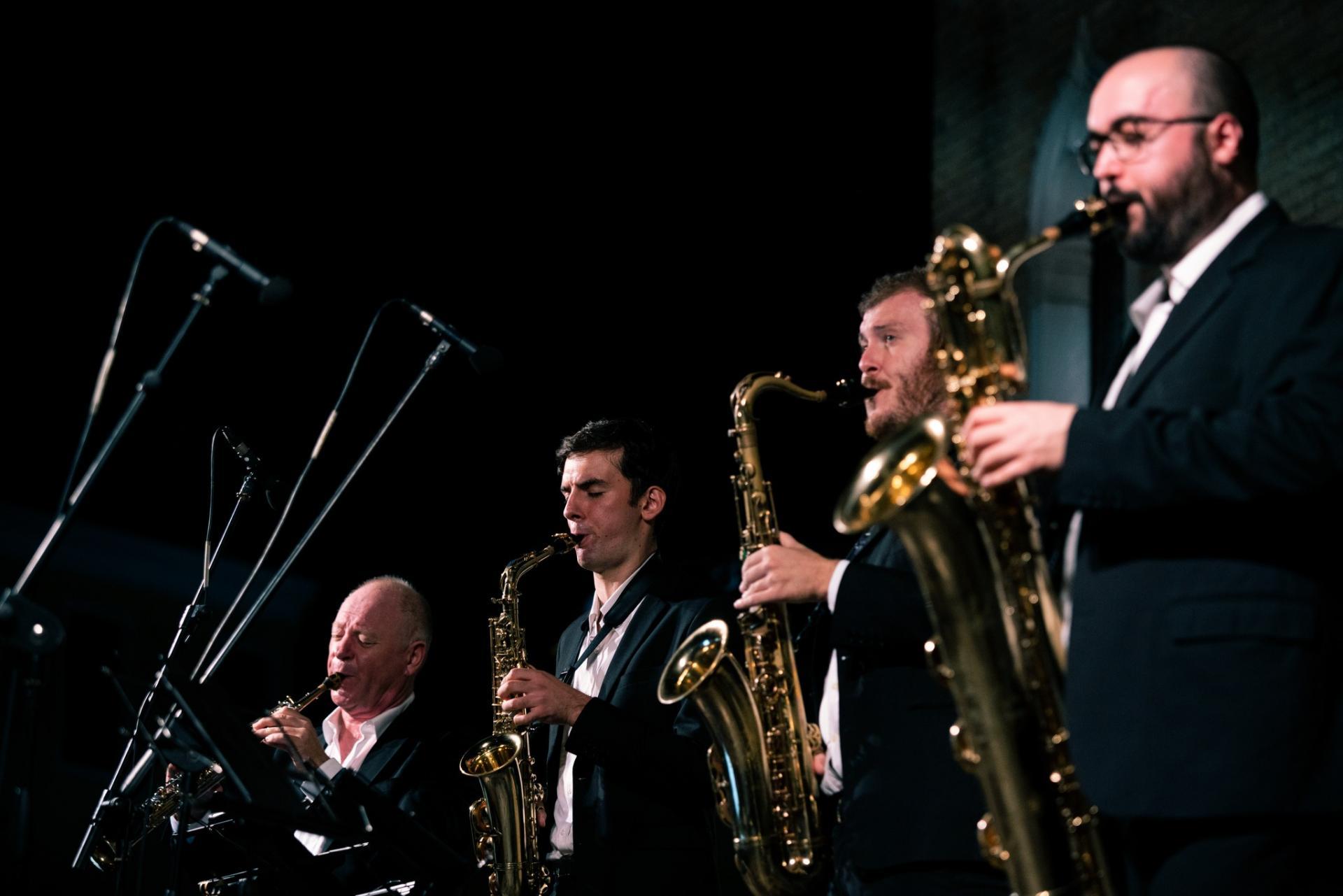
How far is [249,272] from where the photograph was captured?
339 cm

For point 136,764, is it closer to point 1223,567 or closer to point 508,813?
point 508,813

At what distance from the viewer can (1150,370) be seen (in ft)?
7.73

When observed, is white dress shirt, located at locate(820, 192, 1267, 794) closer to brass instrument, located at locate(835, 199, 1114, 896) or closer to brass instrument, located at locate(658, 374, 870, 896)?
brass instrument, located at locate(835, 199, 1114, 896)

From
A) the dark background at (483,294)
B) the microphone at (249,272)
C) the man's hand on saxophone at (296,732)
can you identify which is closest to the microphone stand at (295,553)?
the man's hand on saxophone at (296,732)

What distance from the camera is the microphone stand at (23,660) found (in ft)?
9.39

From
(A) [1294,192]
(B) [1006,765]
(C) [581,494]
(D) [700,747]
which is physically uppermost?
(A) [1294,192]

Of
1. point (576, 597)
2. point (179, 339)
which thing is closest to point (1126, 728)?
point (179, 339)

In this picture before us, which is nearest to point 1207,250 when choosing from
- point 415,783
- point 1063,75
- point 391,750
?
point 415,783

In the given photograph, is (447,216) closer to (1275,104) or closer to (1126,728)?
(1275,104)

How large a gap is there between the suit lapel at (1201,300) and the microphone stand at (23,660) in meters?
2.09

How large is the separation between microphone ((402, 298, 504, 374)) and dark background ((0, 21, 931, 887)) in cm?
257

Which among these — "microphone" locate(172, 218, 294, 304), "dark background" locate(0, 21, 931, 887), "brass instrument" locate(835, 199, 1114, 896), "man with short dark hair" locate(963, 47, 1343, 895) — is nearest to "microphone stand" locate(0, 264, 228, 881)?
"microphone" locate(172, 218, 294, 304)

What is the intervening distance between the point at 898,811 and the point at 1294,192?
472cm

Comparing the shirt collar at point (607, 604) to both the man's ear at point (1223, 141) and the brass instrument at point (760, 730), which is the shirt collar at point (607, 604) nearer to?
the brass instrument at point (760, 730)
